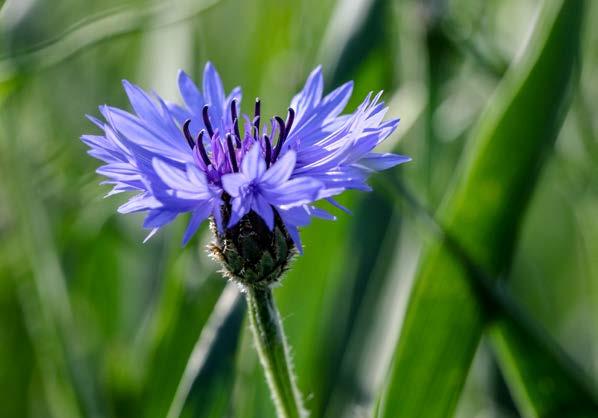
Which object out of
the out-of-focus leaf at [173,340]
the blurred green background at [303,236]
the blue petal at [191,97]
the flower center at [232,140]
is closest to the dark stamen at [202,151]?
the flower center at [232,140]

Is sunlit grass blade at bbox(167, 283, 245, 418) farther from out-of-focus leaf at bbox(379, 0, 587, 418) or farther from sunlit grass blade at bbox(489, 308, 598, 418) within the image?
sunlit grass blade at bbox(489, 308, 598, 418)

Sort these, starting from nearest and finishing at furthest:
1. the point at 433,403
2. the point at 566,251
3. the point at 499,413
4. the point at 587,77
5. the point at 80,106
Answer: the point at 433,403
the point at 499,413
the point at 587,77
the point at 566,251
the point at 80,106

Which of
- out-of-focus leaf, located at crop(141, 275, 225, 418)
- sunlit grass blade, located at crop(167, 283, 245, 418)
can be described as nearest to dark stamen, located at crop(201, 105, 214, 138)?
sunlit grass blade, located at crop(167, 283, 245, 418)

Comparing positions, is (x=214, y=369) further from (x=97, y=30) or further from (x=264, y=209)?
(x=97, y=30)

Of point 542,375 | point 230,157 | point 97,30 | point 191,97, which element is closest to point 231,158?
point 230,157

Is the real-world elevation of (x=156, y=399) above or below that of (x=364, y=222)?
below

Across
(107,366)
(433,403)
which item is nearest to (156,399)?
(107,366)

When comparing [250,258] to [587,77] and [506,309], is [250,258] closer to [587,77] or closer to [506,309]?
[506,309]
